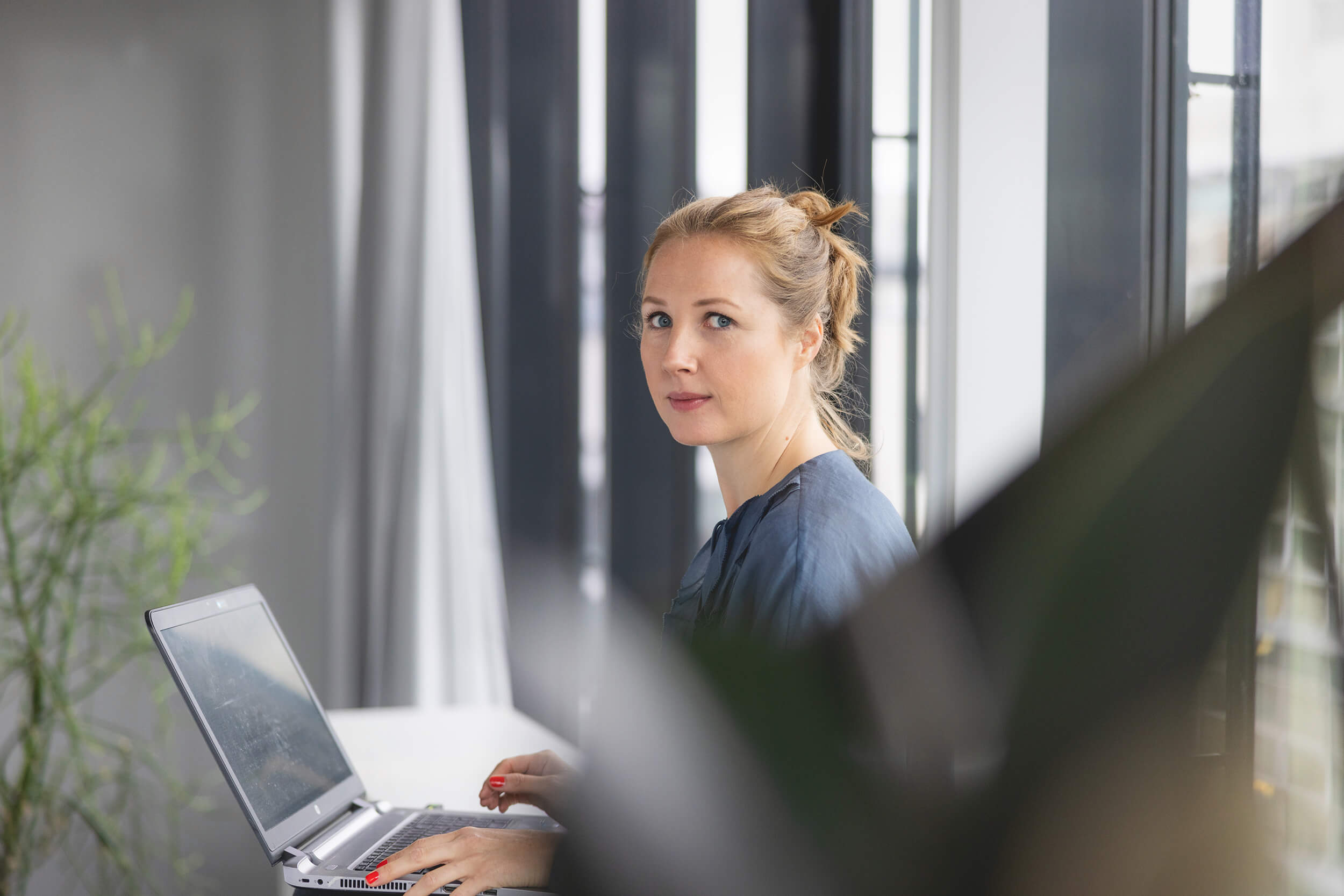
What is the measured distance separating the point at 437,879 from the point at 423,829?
0.29m

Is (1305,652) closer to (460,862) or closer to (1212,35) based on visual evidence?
(460,862)

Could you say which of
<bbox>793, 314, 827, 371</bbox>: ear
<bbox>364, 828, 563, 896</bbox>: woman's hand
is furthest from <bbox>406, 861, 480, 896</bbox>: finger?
<bbox>793, 314, 827, 371</bbox>: ear

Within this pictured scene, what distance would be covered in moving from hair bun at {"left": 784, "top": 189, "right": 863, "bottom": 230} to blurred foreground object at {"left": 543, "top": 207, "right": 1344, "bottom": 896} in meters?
1.17

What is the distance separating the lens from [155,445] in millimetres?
2266

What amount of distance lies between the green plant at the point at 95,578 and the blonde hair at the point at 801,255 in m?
1.23

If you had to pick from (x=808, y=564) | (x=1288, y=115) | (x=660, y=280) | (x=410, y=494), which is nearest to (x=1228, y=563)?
(x=808, y=564)

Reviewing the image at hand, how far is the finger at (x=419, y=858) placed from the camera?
2.63 feet

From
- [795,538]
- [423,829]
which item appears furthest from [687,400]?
[423,829]

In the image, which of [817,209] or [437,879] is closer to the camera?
[437,879]

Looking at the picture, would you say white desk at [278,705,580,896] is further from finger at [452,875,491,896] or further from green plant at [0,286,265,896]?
green plant at [0,286,265,896]

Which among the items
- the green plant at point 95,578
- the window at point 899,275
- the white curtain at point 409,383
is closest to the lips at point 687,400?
the window at point 899,275

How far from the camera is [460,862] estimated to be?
0.77 metres

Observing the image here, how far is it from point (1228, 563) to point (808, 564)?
1.53ft

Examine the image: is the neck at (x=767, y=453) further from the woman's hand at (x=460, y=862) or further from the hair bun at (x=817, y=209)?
the woman's hand at (x=460, y=862)
